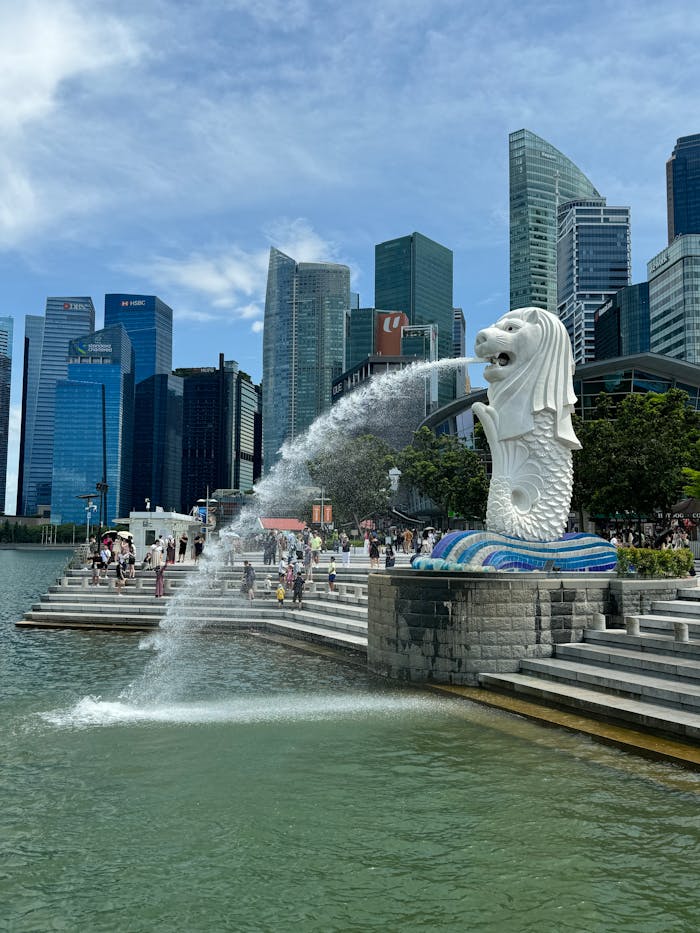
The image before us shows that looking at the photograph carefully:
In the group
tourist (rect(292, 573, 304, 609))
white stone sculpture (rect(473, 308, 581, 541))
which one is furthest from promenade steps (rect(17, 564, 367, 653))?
white stone sculpture (rect(473, 308, 581, 541))

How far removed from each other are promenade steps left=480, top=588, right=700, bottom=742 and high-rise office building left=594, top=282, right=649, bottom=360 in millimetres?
148723

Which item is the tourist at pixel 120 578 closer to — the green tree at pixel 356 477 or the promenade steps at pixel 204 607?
the promenade steps at pixel 204 607

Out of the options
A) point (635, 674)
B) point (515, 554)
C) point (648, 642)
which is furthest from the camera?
point (515, 554)

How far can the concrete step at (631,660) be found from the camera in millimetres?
12930

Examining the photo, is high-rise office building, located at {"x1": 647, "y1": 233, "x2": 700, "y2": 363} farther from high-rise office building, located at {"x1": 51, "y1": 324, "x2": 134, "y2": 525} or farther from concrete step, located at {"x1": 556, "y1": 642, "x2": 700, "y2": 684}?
concrete step, located at {"x1": 556, "y1": 642, "x2": 700, "y2": 684}

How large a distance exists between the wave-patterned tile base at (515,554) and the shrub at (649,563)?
0.52 m

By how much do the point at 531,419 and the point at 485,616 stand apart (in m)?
5.43

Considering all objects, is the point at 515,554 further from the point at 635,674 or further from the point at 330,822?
the point at 330,822

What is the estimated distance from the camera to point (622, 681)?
43.3 feet

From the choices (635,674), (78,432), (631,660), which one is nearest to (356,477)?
(631,660)

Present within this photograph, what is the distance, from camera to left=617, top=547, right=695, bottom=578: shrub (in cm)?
1723

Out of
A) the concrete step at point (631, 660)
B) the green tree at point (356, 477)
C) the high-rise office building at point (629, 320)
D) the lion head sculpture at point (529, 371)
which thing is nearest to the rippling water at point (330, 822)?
the concrete step at point (631, 660)

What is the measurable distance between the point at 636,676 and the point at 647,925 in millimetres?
7423

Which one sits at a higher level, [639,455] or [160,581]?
[639,455]
